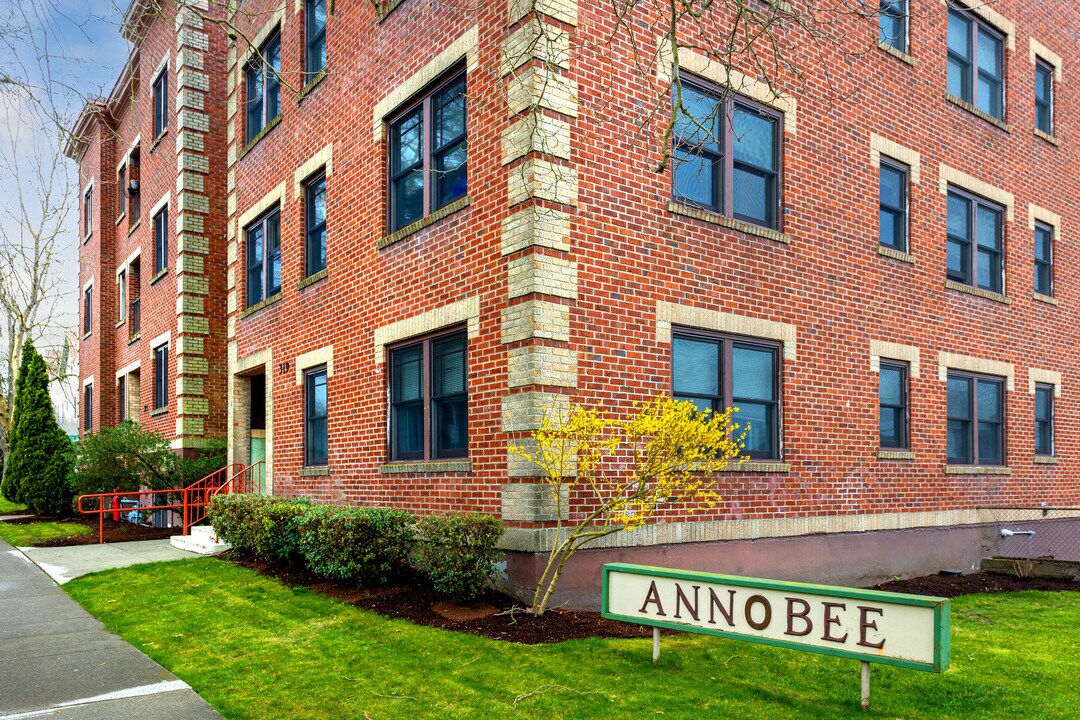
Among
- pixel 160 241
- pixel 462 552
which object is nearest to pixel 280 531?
pixel 462 552

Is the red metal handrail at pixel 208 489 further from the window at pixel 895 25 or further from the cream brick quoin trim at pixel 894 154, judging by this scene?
the window at pixel 895 25

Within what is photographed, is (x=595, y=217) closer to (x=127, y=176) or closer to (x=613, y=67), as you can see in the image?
(x=613, y=67)

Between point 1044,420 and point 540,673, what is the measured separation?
13.6 metres

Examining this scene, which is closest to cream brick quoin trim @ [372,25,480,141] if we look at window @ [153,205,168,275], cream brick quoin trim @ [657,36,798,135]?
cream brick quoin trim @ [657,36,798,135]

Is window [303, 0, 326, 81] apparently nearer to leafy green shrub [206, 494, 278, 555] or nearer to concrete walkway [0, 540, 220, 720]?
leafy green shrub [206, 494, 278, 555]

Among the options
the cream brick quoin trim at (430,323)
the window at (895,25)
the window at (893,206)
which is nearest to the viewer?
the cream brick quoin trim at (430,323)

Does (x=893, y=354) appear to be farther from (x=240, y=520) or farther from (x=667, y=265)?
(x=240, y=520)

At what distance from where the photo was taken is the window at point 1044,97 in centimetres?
1730

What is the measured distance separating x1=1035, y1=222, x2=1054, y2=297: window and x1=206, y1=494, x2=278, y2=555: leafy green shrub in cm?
1438

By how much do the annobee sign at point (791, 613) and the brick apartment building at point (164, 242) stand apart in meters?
14.3

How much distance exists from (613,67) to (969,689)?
722cm

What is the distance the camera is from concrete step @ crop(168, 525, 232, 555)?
14.3 metres

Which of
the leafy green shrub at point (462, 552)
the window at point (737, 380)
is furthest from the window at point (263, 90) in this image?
the leafy green shrub at point (462, 552)

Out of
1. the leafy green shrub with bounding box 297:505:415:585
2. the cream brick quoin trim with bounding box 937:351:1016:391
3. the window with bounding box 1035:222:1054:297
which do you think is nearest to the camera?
the leafy green shrub with bounding box 297:505:415:585
